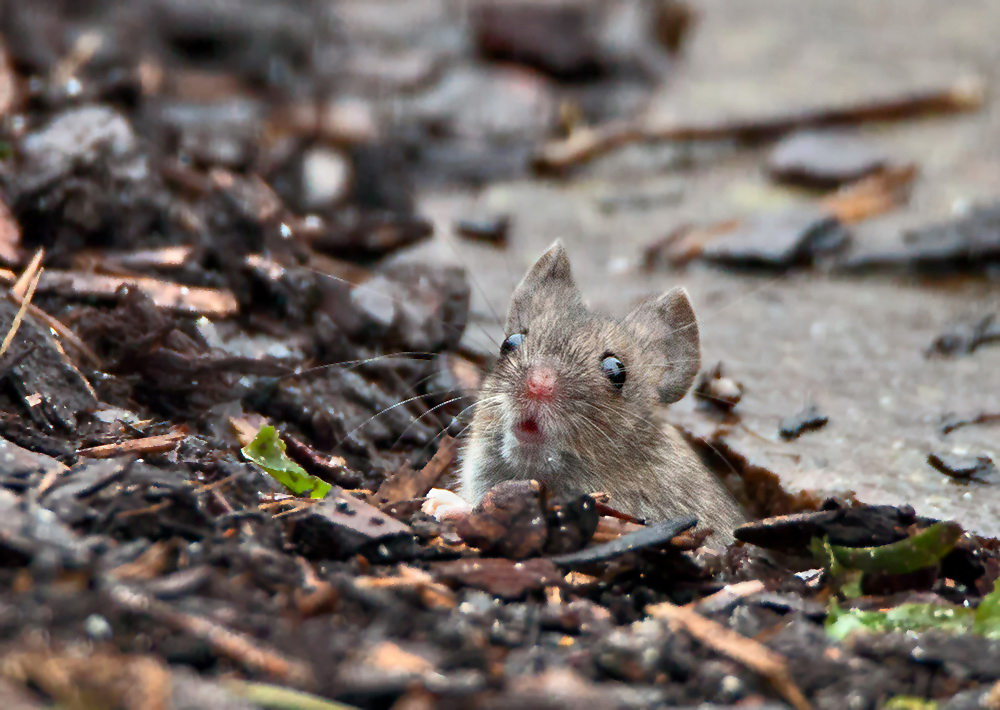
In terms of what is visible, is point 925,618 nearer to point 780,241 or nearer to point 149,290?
point 149,290

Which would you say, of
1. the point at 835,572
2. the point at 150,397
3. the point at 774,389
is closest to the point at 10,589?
the point at 150,397

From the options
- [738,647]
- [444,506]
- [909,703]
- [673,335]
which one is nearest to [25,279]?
[444,506]

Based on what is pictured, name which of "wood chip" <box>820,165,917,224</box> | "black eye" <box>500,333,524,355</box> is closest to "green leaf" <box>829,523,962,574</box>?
"black eye" <box>500,333,524,355</box>

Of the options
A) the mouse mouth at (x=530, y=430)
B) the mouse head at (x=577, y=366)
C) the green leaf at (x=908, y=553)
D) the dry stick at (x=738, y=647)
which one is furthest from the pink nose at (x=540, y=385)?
the dry stick at (x=738, y=647)

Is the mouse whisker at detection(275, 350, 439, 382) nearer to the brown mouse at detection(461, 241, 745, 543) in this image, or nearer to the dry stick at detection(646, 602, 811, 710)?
the brown mouse at detection(461, 241, 745, 543)

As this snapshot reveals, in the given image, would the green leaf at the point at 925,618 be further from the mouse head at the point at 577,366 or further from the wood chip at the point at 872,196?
the wood chip at the point at 872,196

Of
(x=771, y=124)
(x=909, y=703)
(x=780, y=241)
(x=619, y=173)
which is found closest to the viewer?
(x=909, y=703)
